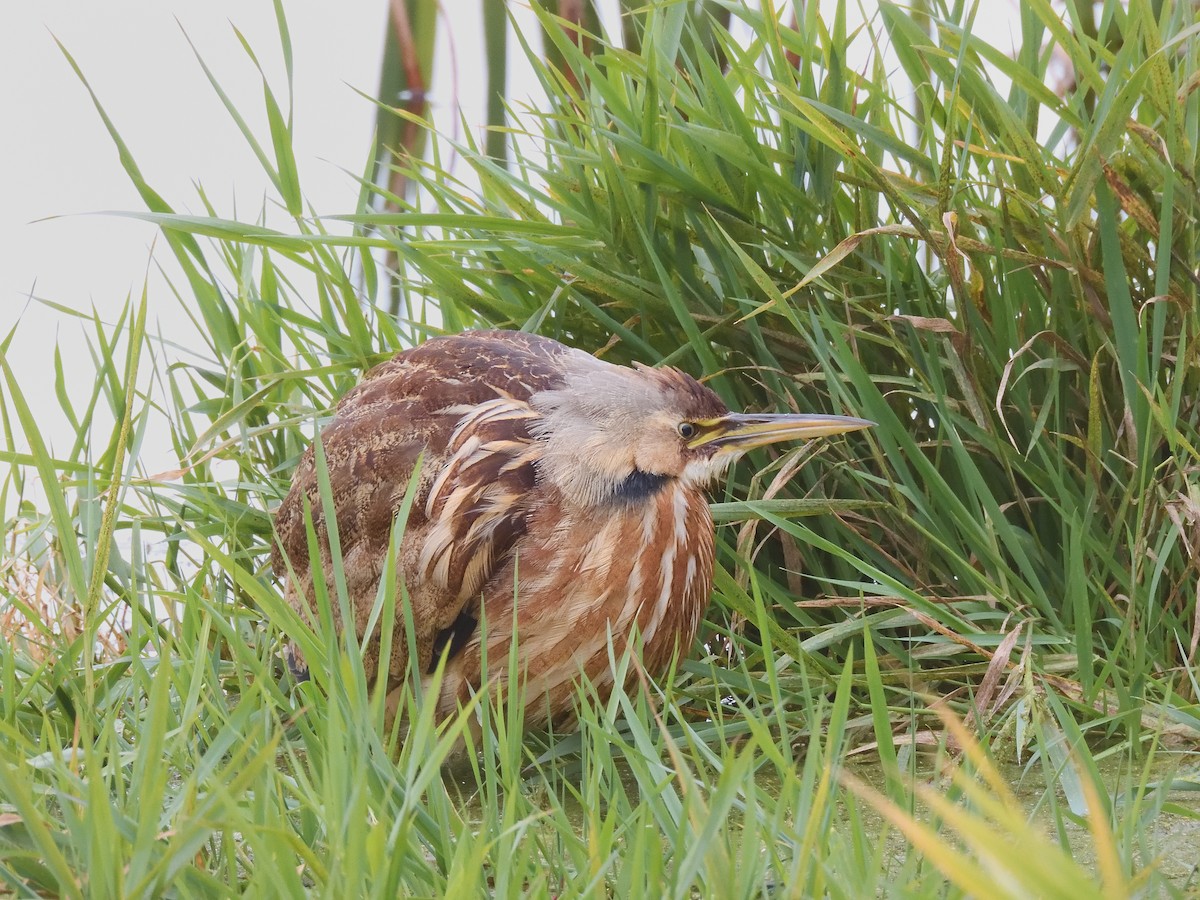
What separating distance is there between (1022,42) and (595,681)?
1121 millimetres

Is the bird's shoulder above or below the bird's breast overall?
above

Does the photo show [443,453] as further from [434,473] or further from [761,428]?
[761,428]

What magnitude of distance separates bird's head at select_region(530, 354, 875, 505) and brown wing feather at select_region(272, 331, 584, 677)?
0.06 m

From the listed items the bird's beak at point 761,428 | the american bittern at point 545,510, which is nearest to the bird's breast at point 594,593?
the american bittern at point 545,510

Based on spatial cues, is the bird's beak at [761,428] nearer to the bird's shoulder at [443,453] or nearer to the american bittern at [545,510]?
the american bittern at [545,510]

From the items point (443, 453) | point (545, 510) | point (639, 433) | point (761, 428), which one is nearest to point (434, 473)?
point (443, 453)

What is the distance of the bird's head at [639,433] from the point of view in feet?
6.28

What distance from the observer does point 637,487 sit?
194 centimetres

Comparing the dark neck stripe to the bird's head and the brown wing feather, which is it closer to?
the bird's head

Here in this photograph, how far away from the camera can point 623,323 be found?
233 centimetres

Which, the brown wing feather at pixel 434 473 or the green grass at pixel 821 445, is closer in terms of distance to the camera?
the green grass at pixel 821 445

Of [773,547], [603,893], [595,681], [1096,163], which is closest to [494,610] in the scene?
[595,681]

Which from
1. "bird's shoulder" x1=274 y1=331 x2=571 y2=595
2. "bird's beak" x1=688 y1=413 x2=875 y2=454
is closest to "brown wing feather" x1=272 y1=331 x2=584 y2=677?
"bird's shoulder" x1=274 y1=331 x2=571 y2=595

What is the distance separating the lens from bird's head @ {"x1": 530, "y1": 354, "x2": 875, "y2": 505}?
1.92 m
